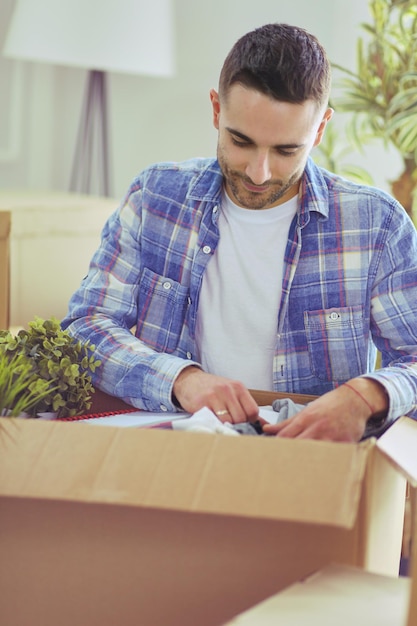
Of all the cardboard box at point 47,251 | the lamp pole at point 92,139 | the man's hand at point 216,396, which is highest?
the lamp pole at point 92,139

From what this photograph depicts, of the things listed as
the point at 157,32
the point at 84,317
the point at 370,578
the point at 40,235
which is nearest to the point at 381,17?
the point at 157,32

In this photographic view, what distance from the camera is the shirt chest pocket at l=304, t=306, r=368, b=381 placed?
152cm

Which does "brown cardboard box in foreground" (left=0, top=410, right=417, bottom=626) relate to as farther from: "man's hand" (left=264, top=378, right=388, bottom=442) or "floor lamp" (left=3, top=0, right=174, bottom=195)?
"floor lamp" (left=3, top=0, right=174, bottom=195)

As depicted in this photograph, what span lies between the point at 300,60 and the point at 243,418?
0.54m

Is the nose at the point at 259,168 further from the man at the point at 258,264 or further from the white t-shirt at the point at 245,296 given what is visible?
the white t-shirt at the point at 245,296

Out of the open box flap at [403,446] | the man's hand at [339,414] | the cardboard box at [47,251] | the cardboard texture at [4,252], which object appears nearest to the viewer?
the open box flap at [403,446]

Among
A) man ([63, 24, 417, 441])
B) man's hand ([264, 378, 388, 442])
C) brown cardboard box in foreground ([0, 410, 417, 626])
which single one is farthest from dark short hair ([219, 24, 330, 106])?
brown cardboard box in foreground ([0, 410, 417, 626])

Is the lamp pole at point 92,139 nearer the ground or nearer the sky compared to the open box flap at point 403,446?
nearer the sky

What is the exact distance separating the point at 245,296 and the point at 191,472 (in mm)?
697

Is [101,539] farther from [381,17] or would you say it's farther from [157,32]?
[157,32]

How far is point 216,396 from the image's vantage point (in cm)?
125

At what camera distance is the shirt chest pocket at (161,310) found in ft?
5.18

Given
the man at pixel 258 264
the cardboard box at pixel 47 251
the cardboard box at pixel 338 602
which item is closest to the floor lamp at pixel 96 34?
the cardboard box at pixel 47 251

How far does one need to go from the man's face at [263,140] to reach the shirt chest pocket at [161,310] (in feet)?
0.64
